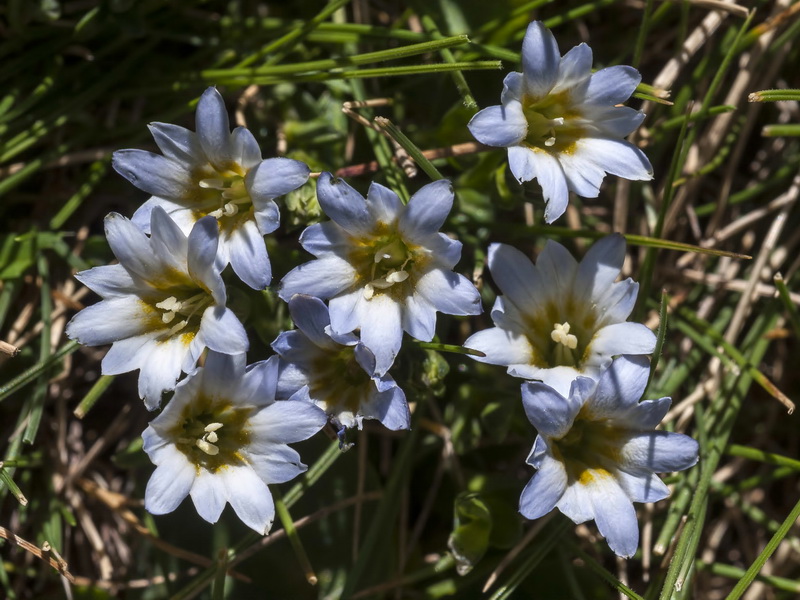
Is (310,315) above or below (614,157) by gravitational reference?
below

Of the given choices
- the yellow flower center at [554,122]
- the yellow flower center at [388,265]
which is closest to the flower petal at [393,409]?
the yellow flower center at [388,265]

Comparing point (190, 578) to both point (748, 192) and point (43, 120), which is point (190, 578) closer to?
point (43, 120)

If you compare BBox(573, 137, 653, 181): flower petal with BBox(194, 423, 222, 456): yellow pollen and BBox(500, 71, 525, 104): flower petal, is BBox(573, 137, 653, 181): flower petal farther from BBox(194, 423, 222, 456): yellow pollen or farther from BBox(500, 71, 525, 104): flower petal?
BBox(194, 423, 222, 456): yellow pollen

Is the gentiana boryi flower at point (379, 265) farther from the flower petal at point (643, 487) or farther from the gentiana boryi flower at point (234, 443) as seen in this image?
the flower petal at point (643, 487)

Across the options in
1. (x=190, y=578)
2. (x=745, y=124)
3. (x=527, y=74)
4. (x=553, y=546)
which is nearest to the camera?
(x=527, y=74)

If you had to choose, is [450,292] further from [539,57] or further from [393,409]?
[539,57]

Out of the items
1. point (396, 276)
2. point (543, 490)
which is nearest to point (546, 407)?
point (543, 490)

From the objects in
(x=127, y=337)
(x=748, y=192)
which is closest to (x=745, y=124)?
(x=748, y=192)
